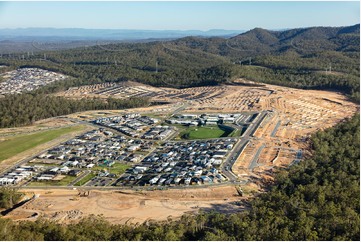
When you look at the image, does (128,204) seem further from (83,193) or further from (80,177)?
(80,177)

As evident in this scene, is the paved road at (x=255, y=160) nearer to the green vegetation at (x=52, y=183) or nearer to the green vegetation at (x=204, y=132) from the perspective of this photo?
the green vegetation at (x=204, y=132)

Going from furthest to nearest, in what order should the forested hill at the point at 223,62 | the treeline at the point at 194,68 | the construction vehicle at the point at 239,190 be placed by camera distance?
the forested hill at the point at 223,62, the treeline at the point at 194,68, the construction vehicle at the point at 239,190

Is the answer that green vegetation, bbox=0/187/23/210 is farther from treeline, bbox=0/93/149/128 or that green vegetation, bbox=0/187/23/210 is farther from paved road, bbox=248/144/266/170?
treeline, bbox=0/93/149/128

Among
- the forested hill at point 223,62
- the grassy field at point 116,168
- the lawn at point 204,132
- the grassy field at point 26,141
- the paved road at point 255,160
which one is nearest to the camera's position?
the paved road at point 255,160

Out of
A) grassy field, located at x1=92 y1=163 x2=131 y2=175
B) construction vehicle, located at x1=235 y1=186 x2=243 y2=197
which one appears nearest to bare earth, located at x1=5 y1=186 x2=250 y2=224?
construction vehicle, located at x1=235 y1=186 x2=243 y2=197

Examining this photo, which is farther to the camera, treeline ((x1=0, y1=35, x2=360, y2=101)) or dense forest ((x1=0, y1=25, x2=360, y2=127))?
treeline ((x1=0, y1=35, x2=360, y2=101))

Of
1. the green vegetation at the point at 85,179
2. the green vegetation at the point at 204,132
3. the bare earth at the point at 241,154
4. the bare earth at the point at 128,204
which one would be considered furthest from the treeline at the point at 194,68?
the green vegetation at the point at 85,179
